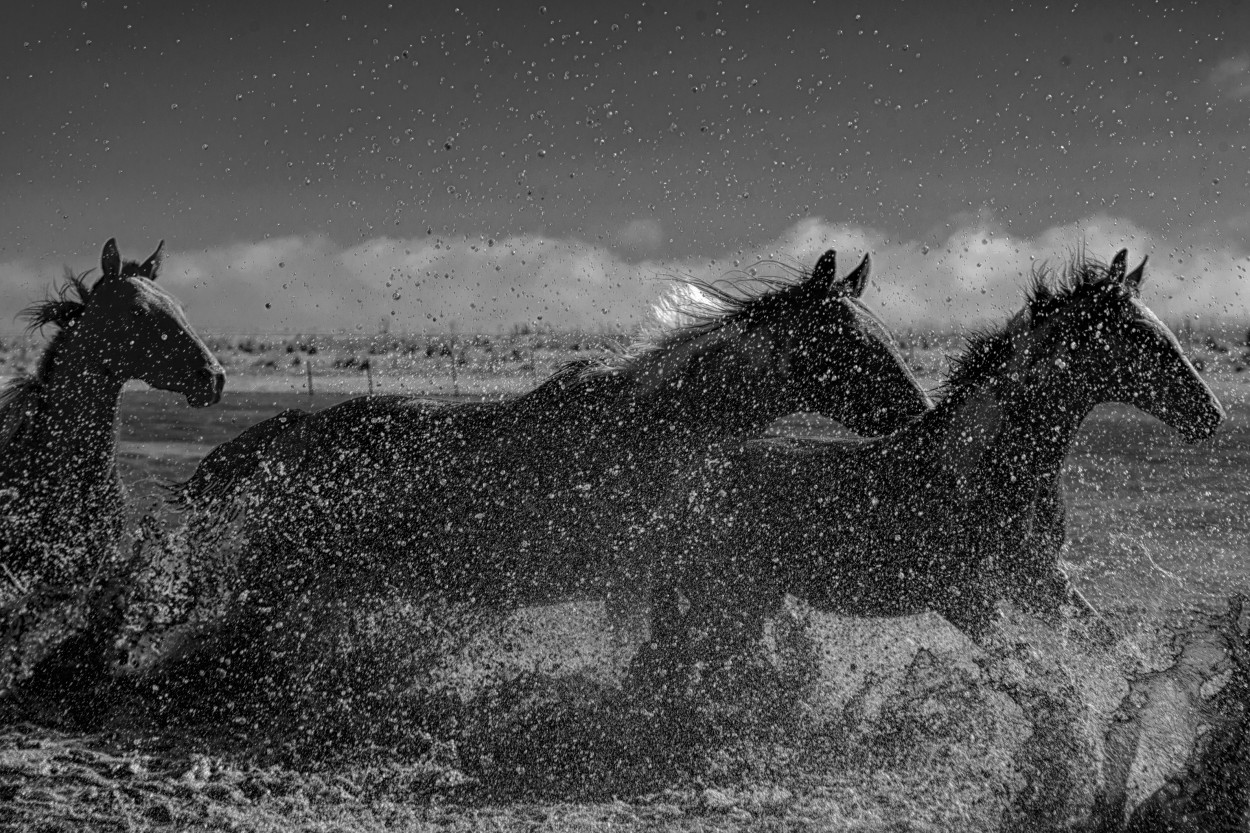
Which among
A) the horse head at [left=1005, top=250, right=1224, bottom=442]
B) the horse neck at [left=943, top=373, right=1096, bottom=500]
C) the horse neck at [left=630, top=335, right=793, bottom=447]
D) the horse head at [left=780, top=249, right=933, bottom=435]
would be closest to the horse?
the horse neck at [left=630, top=335, right=793, bottom=447]

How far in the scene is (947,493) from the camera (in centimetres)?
388

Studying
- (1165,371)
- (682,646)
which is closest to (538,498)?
(682,646)

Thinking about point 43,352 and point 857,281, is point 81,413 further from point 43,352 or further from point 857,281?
point 857,281

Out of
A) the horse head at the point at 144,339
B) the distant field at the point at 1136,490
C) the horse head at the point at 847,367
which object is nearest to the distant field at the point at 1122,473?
the distant field at the point at 1136,490

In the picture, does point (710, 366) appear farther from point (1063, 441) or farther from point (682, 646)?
point (1063, 441)

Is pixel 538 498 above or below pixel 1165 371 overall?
below

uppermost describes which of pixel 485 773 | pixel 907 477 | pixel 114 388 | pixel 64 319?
pixel 64 319

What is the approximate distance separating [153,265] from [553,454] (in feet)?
6.85

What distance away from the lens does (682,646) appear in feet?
12.9

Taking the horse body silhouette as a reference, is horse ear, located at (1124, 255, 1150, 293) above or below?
above

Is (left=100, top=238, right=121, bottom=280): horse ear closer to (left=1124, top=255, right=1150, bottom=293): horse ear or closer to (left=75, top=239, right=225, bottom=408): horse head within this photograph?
(left=75, top=239, right=225, bottom=408): horse head

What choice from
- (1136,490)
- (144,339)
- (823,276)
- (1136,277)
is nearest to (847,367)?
(823,276)

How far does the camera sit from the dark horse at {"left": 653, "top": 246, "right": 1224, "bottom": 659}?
380cm

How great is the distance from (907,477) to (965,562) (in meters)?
0.39
